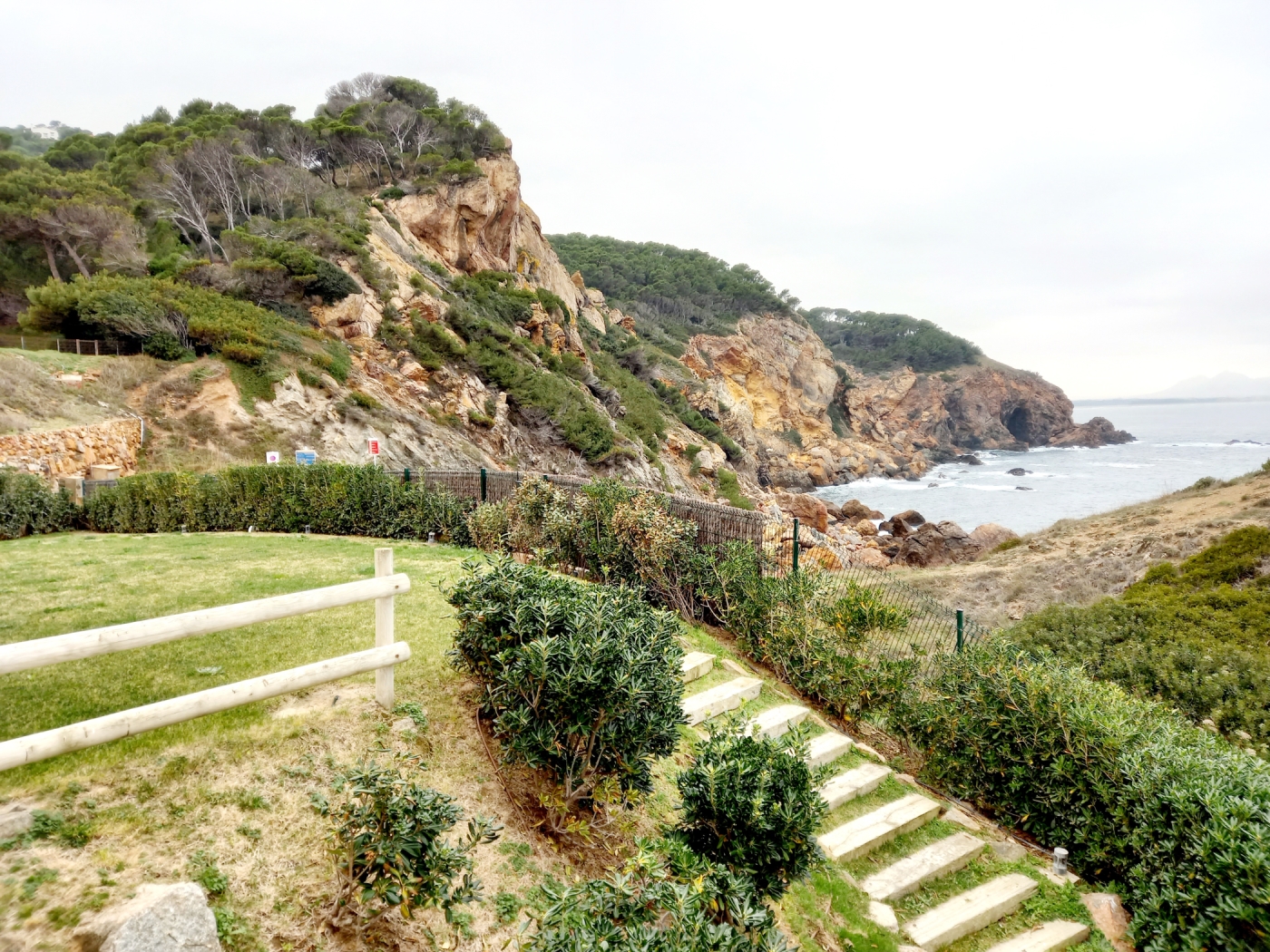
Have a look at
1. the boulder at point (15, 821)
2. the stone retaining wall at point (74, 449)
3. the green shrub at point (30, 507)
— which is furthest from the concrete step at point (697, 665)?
the stone retaining wall at point (74, 449)

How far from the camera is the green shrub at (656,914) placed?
89.3 inches

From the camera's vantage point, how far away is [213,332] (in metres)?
23.5

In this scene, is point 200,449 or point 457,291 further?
point 457,291

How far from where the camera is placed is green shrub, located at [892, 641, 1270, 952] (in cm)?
372

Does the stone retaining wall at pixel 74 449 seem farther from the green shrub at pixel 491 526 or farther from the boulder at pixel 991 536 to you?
the boulder at pixel 991 536

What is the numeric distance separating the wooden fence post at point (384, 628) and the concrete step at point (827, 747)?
154 inches

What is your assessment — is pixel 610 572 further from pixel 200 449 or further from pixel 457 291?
pixel 457 291

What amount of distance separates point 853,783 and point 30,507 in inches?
739

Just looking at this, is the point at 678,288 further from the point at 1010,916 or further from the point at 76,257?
the point at 1010,916

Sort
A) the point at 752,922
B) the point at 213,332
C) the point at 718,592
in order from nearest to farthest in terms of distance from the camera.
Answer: the point at 752,922, the point at 718,592, the point at 213,332

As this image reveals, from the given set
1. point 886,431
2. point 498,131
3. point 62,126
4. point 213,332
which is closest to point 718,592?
point 213,332

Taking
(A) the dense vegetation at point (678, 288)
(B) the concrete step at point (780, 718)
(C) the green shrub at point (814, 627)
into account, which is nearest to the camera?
(B) the concrete step at point (780, 718)

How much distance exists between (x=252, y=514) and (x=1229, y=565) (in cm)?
2091

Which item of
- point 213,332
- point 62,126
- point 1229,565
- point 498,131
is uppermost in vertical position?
point 62,126
